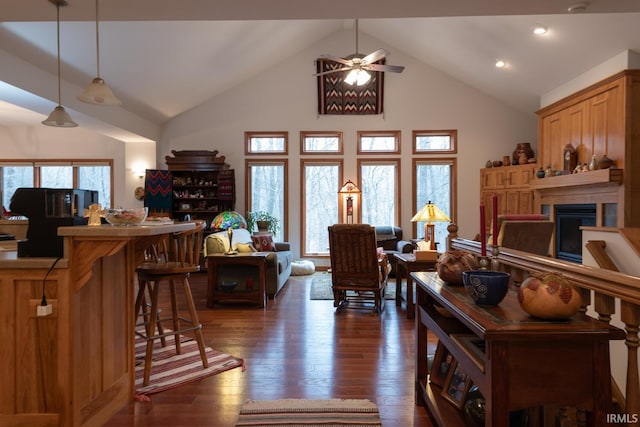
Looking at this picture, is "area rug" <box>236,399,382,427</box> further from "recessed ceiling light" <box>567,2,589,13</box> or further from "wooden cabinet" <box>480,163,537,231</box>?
"wooden cabinet" <box>480,163,537,231</box>

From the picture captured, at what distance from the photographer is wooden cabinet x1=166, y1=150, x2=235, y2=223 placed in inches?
284

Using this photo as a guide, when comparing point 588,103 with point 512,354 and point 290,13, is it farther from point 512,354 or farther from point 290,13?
point 512,354

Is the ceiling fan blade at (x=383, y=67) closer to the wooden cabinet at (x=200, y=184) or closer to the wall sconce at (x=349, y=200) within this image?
the wall sconce at (x=349, y=200)

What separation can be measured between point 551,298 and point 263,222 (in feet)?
20.5

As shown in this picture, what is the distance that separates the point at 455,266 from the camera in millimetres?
1798

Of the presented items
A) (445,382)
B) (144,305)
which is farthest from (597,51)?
(144,305)

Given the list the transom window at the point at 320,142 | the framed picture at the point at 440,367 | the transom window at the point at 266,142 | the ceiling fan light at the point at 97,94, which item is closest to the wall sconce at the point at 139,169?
the transom window at the point at 266,142

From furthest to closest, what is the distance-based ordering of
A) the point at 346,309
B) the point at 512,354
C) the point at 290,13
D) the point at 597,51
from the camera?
1. the point at 597,51
2. the point at 346,309
3. the point at 290,13
4. the point at 512,354

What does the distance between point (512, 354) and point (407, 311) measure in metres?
3.07

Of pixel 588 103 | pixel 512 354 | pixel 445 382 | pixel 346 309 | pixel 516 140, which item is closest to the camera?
pixel 512 354

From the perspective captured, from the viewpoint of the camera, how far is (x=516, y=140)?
7.54 meters

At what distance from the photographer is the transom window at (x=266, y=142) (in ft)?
25.5

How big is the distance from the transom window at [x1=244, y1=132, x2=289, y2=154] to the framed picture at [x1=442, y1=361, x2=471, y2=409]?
20.8 feet

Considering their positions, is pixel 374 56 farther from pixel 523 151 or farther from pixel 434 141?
pixel 523 151
